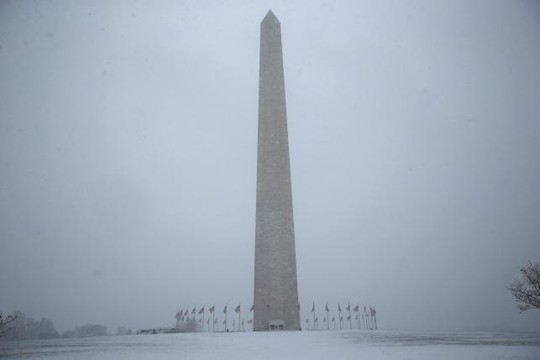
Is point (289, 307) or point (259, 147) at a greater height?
point (259, 147)

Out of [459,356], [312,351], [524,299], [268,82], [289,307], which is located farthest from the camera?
[268,82]

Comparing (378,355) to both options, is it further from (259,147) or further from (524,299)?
(259,147)

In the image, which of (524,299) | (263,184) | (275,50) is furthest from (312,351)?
(275,50)

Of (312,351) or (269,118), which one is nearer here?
(312,351)

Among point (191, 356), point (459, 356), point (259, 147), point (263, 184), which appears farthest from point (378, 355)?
point (259, 147)

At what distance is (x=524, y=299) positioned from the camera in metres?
13.6

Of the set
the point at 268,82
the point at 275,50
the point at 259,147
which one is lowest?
the point at 259,147

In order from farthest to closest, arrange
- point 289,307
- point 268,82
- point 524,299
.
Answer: point 268,82
point 289,307
point 524,299

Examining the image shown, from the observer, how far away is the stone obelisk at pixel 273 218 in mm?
18406

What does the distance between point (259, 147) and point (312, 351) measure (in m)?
15.0

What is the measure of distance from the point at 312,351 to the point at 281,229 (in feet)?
40.1

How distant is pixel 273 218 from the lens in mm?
19531

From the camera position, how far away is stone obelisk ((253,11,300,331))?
18406 mm

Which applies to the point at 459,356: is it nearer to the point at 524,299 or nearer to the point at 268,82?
the point at 524,299
